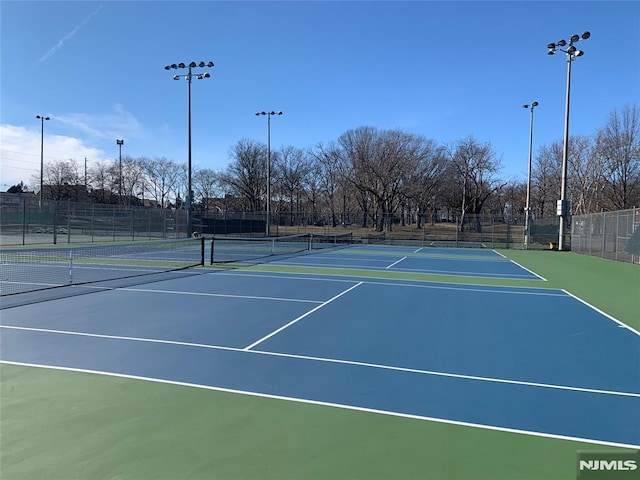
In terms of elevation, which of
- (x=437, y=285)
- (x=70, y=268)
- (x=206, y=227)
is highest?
(x=206, y=227)

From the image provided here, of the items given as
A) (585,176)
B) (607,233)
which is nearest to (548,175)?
(585,176)

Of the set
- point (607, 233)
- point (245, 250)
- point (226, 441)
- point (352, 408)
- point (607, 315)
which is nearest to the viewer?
point (226, 441)

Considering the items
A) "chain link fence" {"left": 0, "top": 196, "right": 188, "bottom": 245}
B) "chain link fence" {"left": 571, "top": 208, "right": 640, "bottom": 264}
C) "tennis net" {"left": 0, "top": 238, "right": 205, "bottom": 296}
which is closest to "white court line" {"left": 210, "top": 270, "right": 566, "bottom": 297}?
"tennis net" {"left": 0, "top": 238, "right": 205, "bottom": 296}

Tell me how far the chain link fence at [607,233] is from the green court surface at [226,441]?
764 inches

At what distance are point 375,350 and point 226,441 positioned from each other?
10.1 feet

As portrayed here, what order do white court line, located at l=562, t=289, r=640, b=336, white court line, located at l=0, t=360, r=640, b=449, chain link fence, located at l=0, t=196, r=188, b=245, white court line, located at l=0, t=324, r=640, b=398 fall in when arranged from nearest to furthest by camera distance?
white court line, located at l=0, t=360, r=640, b=449 < white court line, located at l=0, t=324, r=640, b=398 < white court line, located at l=562, t=289, r=640, b=336 < chain link fence, located at l=0, t=196, r=188, b=245

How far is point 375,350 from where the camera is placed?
20.2ft

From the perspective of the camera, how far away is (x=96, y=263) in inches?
701

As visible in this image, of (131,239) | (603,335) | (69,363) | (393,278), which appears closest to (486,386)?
(603,335)

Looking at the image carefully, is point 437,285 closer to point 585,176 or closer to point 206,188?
point 585,176

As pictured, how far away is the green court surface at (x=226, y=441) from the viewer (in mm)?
3094

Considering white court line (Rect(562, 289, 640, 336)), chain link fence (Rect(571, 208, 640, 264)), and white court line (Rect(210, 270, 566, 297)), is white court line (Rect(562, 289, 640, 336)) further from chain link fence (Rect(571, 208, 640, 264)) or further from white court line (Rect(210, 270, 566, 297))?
chain link fence (Rect(571, 208, 640, 264))

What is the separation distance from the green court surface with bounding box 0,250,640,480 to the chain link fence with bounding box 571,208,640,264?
63.7 ft

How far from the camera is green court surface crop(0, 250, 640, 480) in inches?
122
